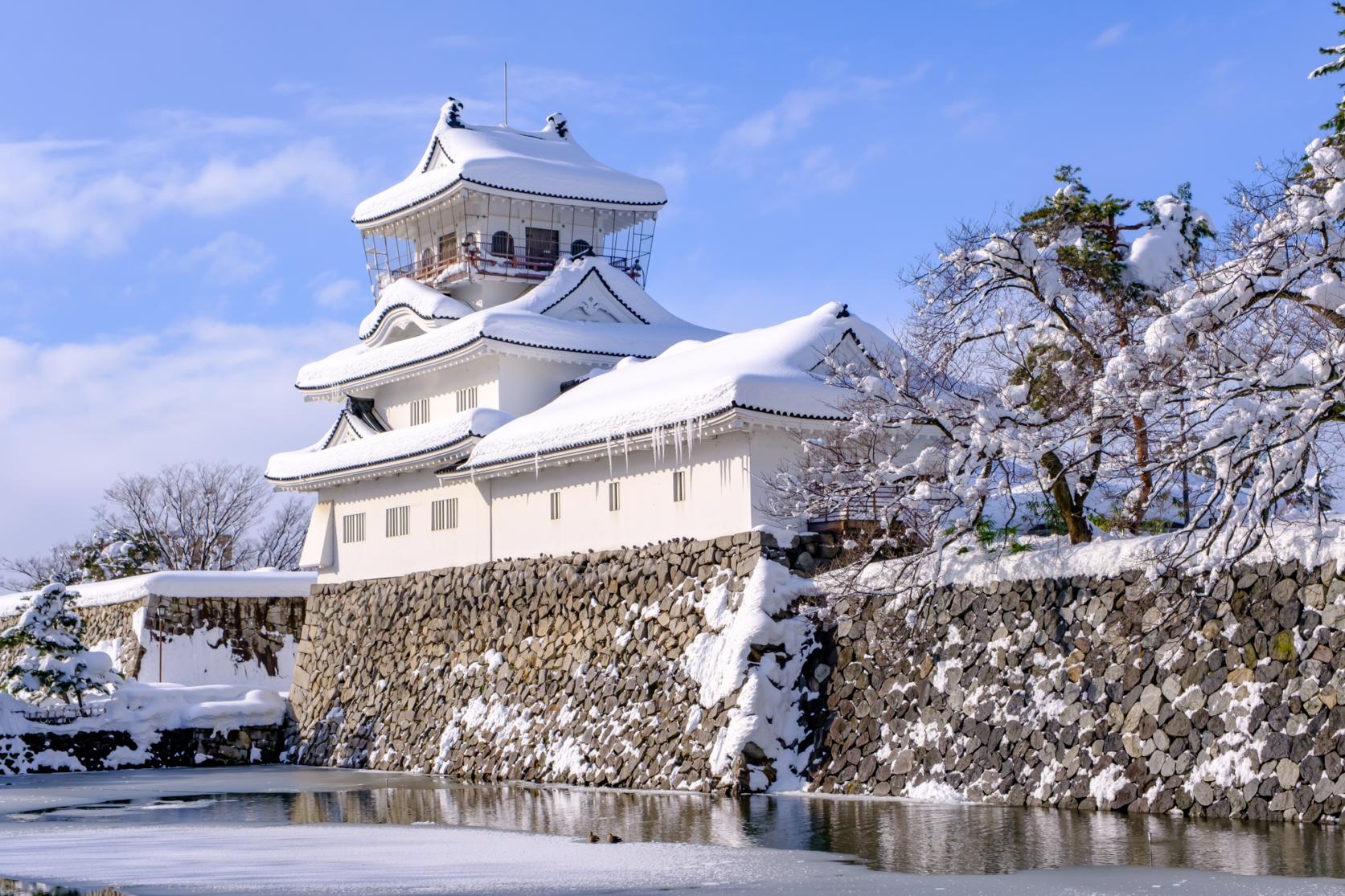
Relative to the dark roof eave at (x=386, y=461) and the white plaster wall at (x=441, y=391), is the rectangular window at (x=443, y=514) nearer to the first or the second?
the dark roof eave at (x=386, y=461)

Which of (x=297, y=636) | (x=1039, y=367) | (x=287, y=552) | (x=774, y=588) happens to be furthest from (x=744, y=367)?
A: (x=287, y=552)

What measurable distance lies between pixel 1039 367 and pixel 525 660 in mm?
10021

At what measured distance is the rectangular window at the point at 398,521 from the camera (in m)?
29.5

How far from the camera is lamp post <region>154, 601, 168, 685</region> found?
3528cm

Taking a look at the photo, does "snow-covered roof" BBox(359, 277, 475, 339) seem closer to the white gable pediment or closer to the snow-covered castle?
the snow-covered castle

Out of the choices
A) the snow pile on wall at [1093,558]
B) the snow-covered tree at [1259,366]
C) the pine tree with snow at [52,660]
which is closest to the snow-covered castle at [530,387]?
the snow pile on wall at [1093,558]

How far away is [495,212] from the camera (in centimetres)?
3306

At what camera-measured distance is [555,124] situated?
36.6 meters

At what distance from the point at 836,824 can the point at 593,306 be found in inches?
679

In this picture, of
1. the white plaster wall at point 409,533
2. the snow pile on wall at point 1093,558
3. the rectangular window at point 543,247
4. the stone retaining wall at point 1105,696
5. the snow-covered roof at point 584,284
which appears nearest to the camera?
the stone retaining wall at point 1105,696

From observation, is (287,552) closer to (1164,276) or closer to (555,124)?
(555,124)

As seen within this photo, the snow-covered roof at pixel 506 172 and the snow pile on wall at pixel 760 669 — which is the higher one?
the snow-covered roof at pixel 506 172

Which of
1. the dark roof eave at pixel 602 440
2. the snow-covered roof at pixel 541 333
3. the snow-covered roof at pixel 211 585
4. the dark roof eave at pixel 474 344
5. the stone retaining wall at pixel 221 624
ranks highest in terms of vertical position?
the snow-covered roof at pixel 541 333

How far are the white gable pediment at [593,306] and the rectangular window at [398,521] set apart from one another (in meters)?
4.66
